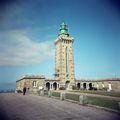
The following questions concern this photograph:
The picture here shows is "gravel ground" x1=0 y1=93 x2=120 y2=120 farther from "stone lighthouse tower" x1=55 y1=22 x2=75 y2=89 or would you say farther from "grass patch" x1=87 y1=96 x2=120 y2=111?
"stone lighthouse tower" x1=55 y1=22 x2=75 y2=89

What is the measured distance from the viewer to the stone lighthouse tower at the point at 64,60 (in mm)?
71438

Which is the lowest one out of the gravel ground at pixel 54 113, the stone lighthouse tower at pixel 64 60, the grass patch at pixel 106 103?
the gravel ground at pixel 54 113

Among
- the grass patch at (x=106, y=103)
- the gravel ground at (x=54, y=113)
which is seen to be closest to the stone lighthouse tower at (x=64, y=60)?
the grass patch at (x=106, y=103)

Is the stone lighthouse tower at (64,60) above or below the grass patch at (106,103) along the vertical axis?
above

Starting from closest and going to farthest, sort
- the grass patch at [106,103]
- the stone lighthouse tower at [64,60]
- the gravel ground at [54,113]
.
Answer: the gravel ground at [54,113]
the grass patch at [106,103]
the stone lighthouse tower at [64,60]

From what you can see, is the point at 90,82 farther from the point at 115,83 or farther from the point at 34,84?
the point at 34,84

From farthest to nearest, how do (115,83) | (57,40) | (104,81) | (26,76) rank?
1. (57,40)
2. (104,81)
3. (115,83)
4. (26,76)

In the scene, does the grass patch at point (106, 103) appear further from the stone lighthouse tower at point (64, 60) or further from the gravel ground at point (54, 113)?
the stone lighthouse tower at point (64, 60)

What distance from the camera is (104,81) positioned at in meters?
72.4

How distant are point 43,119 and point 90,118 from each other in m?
2.58

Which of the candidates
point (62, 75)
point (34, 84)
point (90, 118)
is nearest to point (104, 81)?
point (62, 75)

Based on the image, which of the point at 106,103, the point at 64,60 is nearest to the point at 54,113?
the point at 106,103

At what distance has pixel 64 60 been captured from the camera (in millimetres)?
73312

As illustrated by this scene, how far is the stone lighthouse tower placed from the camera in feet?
234
